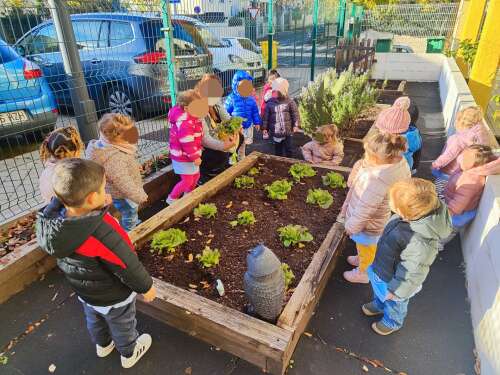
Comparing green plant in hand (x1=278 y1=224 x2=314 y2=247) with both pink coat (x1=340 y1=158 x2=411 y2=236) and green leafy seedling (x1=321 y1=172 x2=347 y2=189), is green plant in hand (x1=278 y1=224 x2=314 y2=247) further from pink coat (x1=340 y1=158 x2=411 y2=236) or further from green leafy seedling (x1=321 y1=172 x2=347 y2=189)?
green leafy seedling (x1=321 y1=172 x2=347 y2=189)

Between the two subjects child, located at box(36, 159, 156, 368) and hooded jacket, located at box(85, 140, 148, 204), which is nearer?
child, located at box(36, 159, 156, 368)

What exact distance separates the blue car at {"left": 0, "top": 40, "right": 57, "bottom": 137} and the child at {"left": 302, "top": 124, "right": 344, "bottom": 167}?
3.06 meters

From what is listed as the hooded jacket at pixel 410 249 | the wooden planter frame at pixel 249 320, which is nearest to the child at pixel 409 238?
the hooded jacket at pixel 410 249

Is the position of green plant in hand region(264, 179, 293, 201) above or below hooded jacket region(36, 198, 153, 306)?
below

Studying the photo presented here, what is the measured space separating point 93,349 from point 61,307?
1.77ft

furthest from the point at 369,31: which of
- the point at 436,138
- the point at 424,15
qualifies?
the point at 436,138

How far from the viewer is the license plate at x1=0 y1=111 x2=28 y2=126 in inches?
138

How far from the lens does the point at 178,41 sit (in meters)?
4.66

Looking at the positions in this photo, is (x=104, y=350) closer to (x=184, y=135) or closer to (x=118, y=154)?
(x=118, y=154)

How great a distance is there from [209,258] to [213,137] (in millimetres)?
1738

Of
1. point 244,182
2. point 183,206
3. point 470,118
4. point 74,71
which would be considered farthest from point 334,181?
point 74,71

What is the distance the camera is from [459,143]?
11.9 feet

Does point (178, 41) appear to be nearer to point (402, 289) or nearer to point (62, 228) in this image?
point (62, 228)

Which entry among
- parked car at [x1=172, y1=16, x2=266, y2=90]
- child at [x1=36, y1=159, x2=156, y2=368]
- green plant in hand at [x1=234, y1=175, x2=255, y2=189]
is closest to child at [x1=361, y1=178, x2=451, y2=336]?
child at [x1=36, y1=159, x2=156, y2=368]
